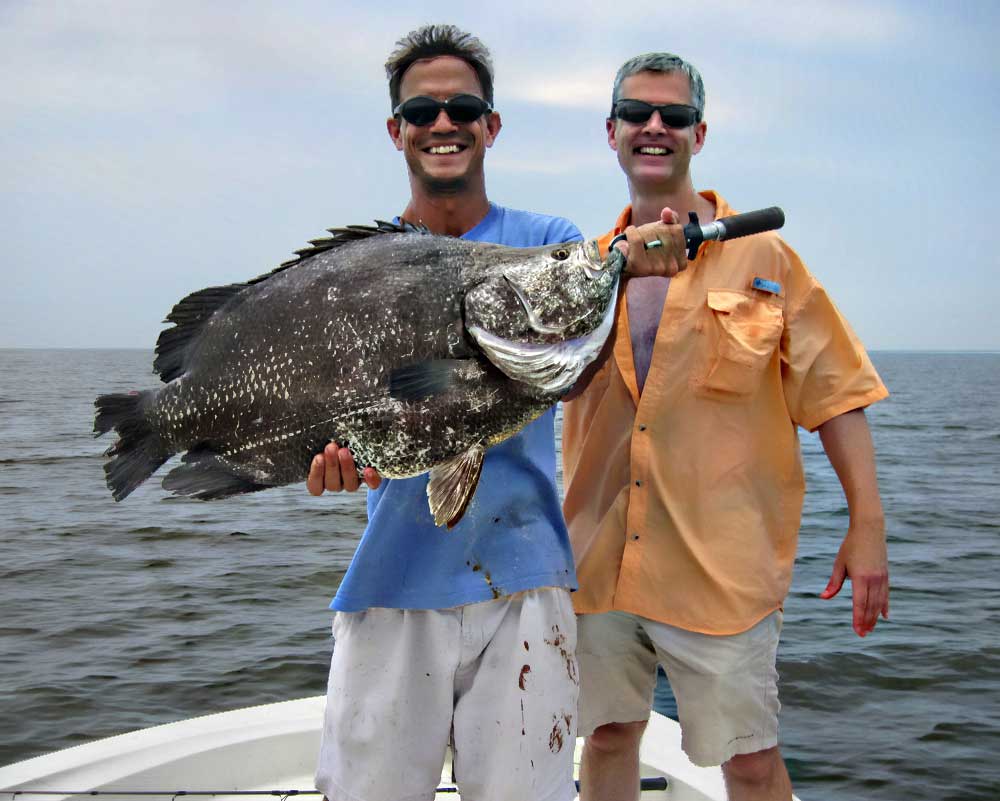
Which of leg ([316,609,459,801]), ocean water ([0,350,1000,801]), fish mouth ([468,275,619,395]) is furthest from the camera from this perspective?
ocean water ([0,350,1000,801])

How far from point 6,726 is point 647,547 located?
6.59 metres

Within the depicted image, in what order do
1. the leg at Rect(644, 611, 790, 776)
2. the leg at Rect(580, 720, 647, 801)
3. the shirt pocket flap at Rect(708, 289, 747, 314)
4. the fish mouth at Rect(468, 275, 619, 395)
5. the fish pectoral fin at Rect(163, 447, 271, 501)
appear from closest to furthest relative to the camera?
the fish mouth at Rect(468, 275, 619, 395), the fish pectoral fin at Rect(163, 447, 271, 501), the leg at Rect(644, 611, 790, 776), the shirt pocket flap at Rect(708, 289, 747, 314), the leg at Rect(580, 720, 647, 801)

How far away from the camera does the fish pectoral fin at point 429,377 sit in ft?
8.62

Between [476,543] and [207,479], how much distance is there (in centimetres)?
87

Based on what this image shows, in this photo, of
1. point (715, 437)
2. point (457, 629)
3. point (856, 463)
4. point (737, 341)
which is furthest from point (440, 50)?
point (856, 463)

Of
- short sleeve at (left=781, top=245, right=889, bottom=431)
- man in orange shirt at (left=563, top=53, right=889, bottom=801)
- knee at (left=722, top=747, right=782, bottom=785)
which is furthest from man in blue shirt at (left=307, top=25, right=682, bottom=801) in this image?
short sleeve at (left=781, top=245, right=889, bottom=431)

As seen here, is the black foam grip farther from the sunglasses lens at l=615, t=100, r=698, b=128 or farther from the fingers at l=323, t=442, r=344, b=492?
the fingers at l=323, t=442, r=344, b=492

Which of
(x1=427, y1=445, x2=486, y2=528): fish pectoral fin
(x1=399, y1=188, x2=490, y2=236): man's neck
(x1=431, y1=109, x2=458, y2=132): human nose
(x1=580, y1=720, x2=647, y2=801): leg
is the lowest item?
(x1=580, y1=720, x2=647, y2=801): leg

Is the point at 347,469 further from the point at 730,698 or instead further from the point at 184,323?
the point at 730,698

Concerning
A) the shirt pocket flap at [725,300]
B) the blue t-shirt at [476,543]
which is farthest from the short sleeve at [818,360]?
the blue t-shirt at [476,543]

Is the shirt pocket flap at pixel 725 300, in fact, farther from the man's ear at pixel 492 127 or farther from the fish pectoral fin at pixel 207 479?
the fish pectoral fin at pixel 207 479

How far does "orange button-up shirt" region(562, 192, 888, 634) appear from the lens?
11.3 feet

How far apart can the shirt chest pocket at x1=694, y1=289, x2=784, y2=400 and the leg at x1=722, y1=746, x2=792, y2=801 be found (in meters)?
1.36

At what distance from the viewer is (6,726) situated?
25.1 feet
